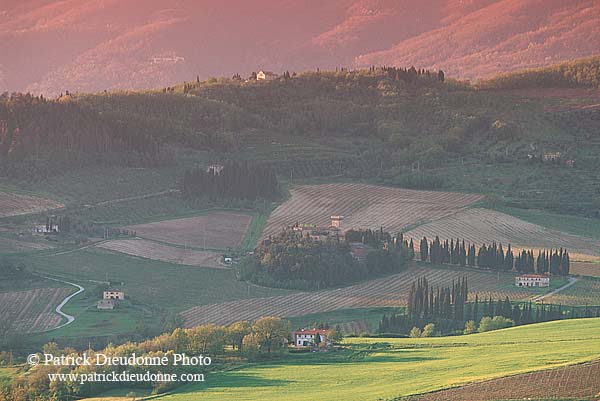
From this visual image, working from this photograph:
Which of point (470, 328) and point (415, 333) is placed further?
point (470, 328)

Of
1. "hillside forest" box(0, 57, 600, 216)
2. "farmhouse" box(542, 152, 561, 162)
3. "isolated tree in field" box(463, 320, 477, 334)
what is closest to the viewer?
"isolated tree in field" box(463, 320, 477, 334)

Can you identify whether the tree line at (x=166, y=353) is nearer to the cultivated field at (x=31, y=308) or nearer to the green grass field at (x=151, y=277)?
the cultivated field at (x=31, y=308)

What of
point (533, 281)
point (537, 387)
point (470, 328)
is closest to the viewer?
point (537, 387)

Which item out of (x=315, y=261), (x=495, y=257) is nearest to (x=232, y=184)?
(x=315, y=261)

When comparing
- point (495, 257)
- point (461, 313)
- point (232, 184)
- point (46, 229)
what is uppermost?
point (232, 184)

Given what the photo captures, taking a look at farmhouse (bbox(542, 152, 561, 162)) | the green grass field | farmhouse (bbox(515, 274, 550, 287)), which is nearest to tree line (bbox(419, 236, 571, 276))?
farmhouse (bbox(515, 274, 550, 287))

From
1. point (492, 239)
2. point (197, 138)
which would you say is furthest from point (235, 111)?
point (492, 239)

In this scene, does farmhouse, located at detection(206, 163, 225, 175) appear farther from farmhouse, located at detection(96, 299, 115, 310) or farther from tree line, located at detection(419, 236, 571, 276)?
farmhouse, located at detection(96, 299, 115, 310)

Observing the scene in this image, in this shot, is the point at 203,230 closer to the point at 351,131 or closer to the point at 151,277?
the point at 151,277
